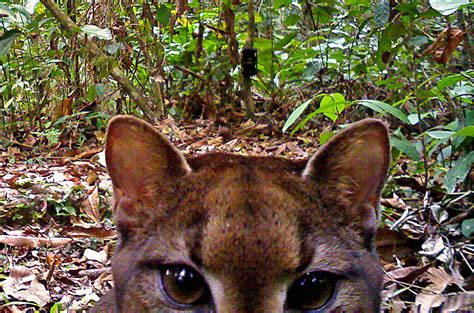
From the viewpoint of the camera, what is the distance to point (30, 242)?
4.43 m

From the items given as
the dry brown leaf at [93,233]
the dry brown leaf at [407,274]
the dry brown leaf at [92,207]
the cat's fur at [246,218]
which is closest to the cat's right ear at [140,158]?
the cat's fur at [246,218]

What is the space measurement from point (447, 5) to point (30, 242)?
2.84m

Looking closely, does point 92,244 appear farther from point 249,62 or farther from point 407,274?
point 249,62

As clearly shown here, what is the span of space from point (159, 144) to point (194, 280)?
21.1 inches

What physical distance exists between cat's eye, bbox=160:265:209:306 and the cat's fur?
0.02m

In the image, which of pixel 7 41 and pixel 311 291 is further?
pixel 7 41

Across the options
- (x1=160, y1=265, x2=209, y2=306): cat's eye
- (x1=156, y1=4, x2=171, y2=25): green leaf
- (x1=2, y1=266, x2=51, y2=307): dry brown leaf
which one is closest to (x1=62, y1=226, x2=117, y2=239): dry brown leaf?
(x1=2, y1=266, x2=51, y2=307): dry brown leaf

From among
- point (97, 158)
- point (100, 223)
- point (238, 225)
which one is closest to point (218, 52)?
point (97, 158)

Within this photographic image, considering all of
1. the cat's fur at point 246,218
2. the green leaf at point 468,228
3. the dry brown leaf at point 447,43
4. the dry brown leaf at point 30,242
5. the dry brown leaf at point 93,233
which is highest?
the dry brown leaf at point 447,43

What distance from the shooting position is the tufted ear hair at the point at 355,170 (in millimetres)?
2521

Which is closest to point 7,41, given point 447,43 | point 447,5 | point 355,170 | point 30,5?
point 30,5

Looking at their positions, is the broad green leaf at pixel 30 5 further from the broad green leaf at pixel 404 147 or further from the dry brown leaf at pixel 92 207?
the broad green leaf at pixel 404 147

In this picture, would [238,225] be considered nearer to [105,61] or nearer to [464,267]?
[464,267]

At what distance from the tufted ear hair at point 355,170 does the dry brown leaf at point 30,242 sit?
245cm
